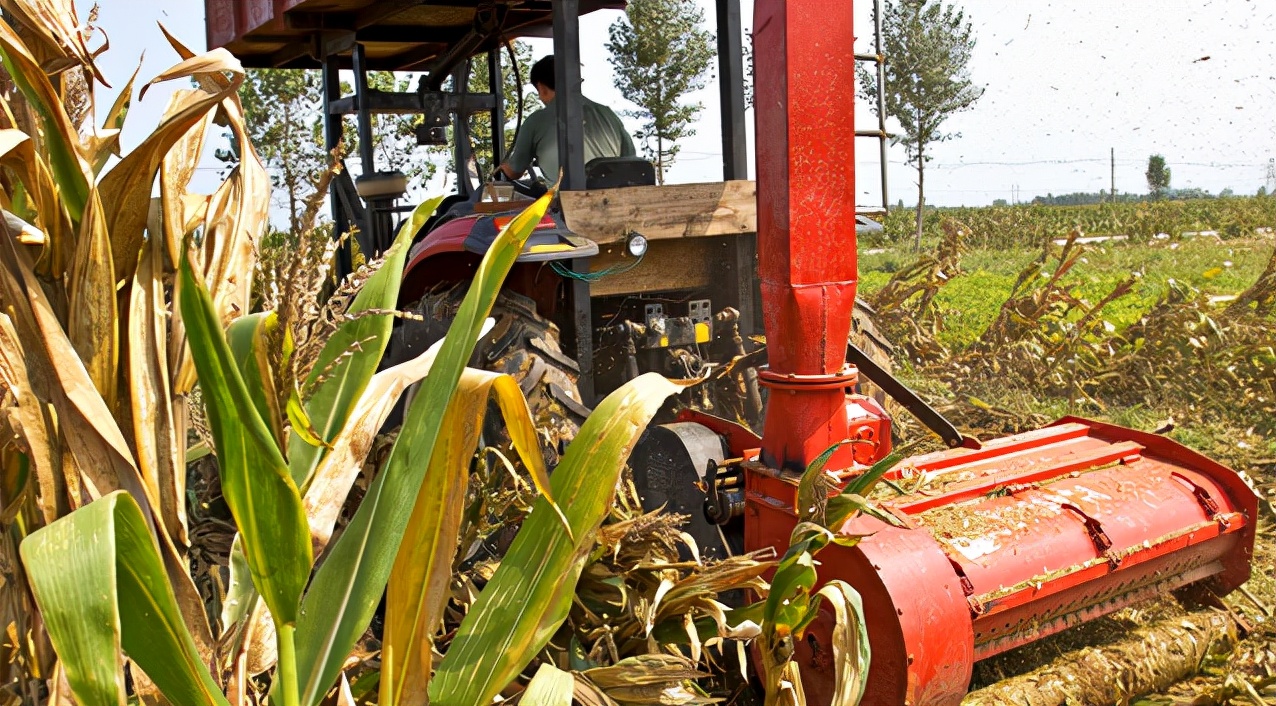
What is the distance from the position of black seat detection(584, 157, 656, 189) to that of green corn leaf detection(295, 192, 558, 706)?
2.46 m

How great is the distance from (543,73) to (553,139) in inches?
19.3

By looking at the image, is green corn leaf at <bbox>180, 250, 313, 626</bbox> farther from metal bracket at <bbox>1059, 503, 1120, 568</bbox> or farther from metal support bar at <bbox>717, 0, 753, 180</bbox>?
A: metal support bar at <bbox>717, 0, 753, 180</bbox>

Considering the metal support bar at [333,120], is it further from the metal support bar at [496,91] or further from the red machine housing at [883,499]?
the red machine housing at [883,499]

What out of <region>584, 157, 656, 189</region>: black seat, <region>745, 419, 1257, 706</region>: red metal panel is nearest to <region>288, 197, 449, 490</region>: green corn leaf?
<region>745, 419, 1257, 706</region>: red metal panel

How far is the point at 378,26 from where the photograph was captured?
4.94m

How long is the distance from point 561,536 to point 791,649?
2.77 feet

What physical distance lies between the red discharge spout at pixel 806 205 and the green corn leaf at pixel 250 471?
59.7 inches

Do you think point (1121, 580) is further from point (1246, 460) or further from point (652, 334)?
point (1246, 460)

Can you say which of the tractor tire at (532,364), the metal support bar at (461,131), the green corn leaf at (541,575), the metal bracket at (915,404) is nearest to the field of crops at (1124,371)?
the metal bracket at (915,404)

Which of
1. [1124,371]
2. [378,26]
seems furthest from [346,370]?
[1124,371]

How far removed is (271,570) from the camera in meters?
1.44

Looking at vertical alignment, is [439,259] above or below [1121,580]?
above

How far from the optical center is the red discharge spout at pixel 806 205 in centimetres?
256

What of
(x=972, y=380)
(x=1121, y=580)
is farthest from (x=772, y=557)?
(x=972, y=380)
